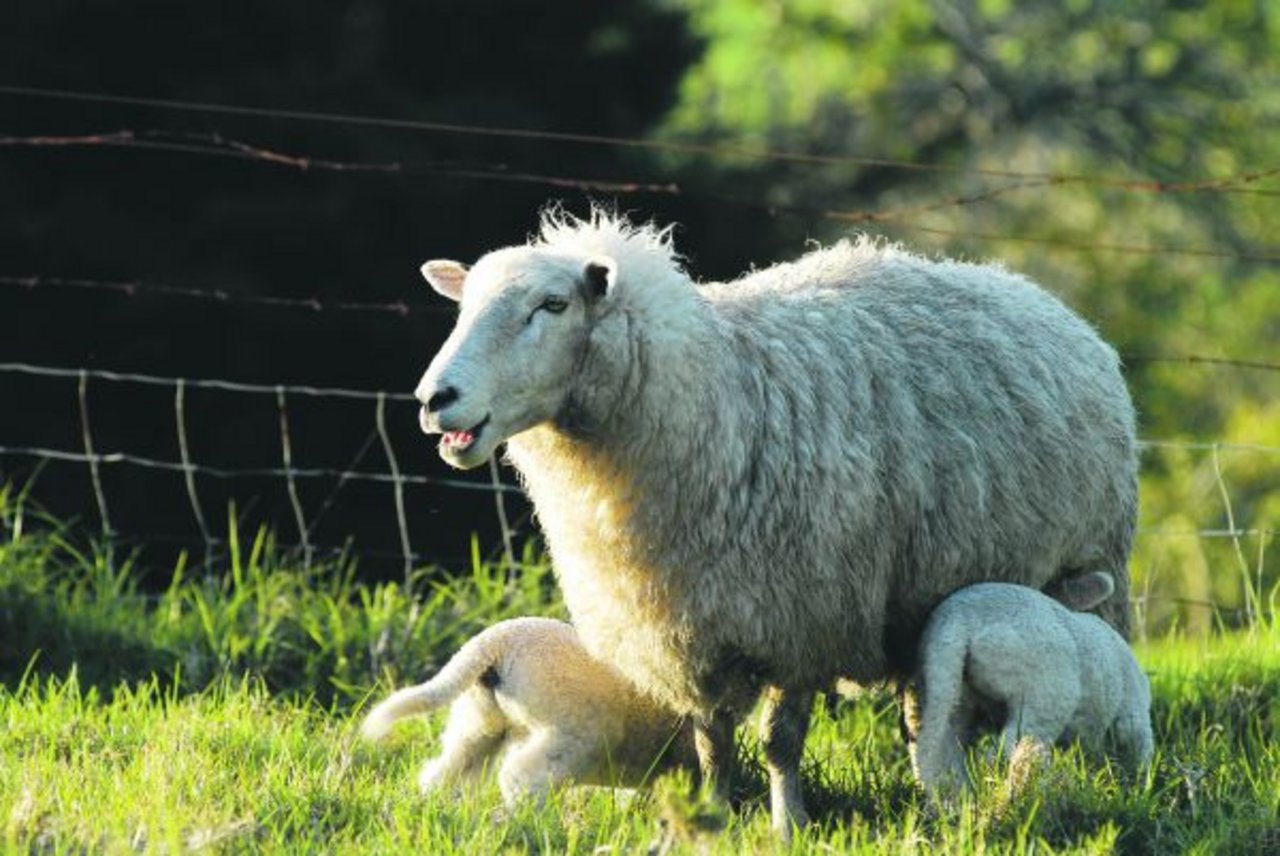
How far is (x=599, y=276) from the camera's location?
5.68 metres

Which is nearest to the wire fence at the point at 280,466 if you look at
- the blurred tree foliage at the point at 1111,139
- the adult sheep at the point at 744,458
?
the adult sheep at the point at 744,458

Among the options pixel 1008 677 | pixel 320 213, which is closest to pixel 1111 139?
pixel 320 213

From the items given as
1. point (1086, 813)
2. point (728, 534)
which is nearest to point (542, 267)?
point (728, 534)

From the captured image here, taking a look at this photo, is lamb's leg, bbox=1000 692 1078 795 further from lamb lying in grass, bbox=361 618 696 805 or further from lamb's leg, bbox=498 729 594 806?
lamb's leg, bbox=498 729 594 806

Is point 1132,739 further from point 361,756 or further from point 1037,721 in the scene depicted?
point 361,756

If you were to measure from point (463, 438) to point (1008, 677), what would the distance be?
1.49 metres

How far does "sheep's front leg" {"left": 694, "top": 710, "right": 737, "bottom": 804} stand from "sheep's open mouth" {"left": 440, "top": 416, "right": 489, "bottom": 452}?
3.48ft

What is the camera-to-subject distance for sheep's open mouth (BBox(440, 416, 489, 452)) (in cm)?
537

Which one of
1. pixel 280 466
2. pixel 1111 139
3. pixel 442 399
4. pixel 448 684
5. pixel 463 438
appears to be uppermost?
pixel 442 399

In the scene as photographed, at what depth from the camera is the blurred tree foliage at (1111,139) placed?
2127 cm

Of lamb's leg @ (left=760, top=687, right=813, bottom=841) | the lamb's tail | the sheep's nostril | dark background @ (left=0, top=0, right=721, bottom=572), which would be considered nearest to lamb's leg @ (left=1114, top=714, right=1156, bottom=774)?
lamb's leg @ (left=760, top=687, right=813, bottom=841)

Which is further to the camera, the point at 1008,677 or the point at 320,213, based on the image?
the point at 320,213

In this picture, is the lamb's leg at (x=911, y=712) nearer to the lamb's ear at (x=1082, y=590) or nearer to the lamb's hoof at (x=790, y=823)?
the lamb's hoof at (x=790, y=823)

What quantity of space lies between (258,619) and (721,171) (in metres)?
8.76
